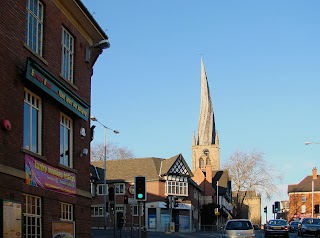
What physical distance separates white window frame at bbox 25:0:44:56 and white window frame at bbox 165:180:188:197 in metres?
53.3

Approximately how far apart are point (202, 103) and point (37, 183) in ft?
493

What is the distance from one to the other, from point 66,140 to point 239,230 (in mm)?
12772

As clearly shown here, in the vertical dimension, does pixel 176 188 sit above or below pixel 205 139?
below

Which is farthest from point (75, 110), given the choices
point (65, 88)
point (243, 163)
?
point (243, 163)

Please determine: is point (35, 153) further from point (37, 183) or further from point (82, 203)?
point (82, 203)

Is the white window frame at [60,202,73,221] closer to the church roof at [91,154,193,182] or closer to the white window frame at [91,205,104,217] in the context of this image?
the church roof at [91,154,193,182]

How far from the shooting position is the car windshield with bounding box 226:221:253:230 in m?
29.0

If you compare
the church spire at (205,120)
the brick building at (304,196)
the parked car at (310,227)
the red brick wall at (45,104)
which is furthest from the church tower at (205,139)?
the red brick wall at (45,104)

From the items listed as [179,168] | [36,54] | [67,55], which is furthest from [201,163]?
[36,54]

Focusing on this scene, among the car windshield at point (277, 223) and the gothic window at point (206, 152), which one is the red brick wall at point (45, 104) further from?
the gothic window at point (206, 152)

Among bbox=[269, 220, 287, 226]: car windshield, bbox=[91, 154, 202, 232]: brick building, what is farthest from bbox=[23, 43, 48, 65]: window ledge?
bbox=[91, 154, 202, 232]: brick building

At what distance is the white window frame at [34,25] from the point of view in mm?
16250

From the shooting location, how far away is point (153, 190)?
68750 millimetres

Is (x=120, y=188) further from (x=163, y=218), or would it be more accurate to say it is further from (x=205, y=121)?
(x=205, y=121)
